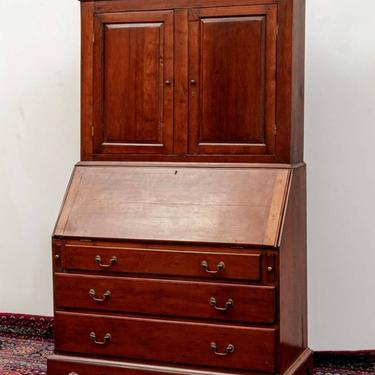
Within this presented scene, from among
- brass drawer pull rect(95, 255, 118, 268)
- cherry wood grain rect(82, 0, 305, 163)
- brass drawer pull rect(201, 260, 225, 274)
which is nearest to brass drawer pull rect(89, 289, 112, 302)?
brass drawer pull rect(95, 255, 118, 268)

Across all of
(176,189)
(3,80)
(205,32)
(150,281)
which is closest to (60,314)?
(150,281)

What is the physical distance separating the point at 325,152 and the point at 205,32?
3.18 feet

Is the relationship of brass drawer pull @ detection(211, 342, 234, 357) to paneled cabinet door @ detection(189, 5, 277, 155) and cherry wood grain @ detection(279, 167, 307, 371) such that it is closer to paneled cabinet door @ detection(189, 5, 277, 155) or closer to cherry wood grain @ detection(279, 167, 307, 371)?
cherry wood grain @ detection(279, 167, 307, 371)

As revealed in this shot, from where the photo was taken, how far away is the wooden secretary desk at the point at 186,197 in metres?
3.47

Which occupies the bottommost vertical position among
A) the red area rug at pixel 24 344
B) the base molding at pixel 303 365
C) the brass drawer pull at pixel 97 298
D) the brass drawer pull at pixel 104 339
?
the red area rug at pixel 24 344

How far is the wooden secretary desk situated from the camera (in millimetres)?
3473

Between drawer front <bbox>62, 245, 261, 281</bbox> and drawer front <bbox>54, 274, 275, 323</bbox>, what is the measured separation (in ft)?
0.14

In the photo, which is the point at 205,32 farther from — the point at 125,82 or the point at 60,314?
the point at 60,314

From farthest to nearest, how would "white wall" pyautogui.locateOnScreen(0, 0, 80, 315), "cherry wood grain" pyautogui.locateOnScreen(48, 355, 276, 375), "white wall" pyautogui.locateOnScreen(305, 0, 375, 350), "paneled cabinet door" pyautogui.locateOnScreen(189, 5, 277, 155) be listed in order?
"white wall" pyautogui.locateOnScreen(0, 0, 80, 315), "white wall" pyautogui.locateOnScreen(305, 0, 375, 350), "paneled cabinet door" pyautogui.locateOnScreen(189, 5, 277, 155), "cherry wood grain" pyautogui.locateOnScreen(48, 355, 276, 375)

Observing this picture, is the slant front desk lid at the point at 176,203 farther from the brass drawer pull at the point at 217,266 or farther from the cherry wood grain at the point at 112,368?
the cherry wood grain at the point at 112,368

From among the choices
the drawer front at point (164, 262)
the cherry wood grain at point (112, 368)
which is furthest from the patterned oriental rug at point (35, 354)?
the drawer front at point (164, 262)

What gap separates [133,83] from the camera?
3.85 meters

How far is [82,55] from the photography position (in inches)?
153

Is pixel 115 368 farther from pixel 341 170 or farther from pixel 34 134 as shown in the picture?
pixel 34 134
